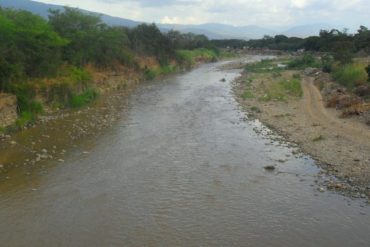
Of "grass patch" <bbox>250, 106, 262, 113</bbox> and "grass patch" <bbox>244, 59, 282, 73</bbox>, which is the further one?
"grass patch" <bbox>244, 59, 282, 73</bbox>

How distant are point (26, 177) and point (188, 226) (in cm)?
768

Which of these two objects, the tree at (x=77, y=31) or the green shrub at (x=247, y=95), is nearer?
the green shrub at (x=247, y=95)

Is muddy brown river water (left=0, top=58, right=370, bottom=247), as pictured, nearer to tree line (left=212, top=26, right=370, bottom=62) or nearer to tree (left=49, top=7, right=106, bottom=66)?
tree (left=49, top=7, right=106, bottom=66)

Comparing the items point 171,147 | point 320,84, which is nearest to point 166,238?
point 171,147

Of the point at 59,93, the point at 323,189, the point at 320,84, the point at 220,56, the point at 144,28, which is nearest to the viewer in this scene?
the point at 323,189

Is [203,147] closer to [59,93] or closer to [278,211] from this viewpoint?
[278,211]

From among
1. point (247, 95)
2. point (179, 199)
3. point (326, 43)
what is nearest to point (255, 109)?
point (247, 95)

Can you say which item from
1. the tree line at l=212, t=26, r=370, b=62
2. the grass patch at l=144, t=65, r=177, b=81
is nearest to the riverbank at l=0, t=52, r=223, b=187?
the grass patch at l=144, t=65, r=177, b=81

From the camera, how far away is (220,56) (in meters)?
103

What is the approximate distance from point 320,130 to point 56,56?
65.7ft

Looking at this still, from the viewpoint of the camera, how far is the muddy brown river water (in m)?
12.7

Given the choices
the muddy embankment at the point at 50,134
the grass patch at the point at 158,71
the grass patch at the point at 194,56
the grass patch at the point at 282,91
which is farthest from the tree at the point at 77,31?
the grass patch at the point at 194,56

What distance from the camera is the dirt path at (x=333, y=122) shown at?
22809mm

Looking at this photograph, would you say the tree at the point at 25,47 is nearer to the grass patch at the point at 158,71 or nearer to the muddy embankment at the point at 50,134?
the muddy embankment at the point at 50,134
